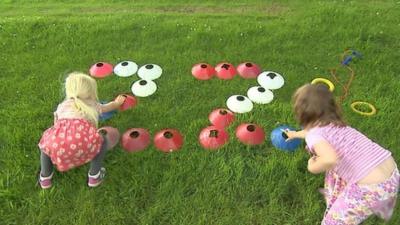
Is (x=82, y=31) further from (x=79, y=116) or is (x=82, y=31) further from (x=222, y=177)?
(x=222, y=177)

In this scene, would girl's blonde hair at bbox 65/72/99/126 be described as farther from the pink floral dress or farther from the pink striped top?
the pink striped top

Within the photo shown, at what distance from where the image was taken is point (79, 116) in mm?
3904

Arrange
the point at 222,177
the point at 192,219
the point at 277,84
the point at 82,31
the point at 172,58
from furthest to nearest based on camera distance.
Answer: the point at 82,31, the point at 172,58, the point at 277,84, the point at 222,177, the point at 192,219

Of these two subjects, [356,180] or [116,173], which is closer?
[356,180]

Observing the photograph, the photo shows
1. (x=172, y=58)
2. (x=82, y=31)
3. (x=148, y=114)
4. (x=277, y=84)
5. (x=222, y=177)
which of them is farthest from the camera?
(x=82, y=31)

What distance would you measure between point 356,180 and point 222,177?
132cm

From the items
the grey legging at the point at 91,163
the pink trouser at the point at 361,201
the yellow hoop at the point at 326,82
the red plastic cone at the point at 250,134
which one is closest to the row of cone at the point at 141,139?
the grey legging at the point at 91,163

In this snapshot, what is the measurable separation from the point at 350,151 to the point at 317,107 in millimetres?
423

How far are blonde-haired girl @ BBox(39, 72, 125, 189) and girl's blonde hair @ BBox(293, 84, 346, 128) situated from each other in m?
1.85

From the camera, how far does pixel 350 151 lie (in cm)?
334

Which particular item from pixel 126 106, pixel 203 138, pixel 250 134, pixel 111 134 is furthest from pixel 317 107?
pixel 126 106

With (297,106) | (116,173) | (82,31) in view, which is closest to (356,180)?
(297,106)

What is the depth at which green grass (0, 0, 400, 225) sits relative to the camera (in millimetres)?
3941

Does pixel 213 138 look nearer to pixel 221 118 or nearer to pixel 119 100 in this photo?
pixel 221 118
